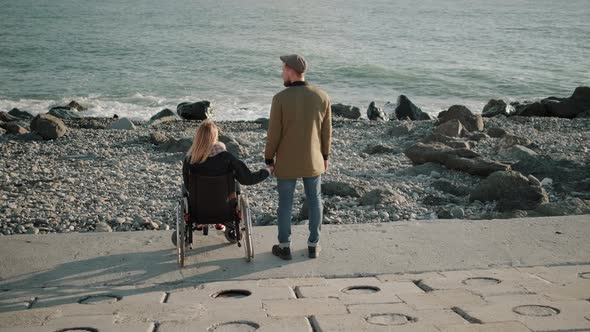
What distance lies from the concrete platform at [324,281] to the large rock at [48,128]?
8.10m

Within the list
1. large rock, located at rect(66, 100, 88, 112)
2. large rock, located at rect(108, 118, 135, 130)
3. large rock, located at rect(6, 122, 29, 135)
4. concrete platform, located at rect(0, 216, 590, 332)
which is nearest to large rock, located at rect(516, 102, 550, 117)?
large rock, located at rect(108, 118, 135, 130)

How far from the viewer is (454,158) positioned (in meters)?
10.4

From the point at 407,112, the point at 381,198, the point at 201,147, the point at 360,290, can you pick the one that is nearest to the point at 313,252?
the point at 360,290

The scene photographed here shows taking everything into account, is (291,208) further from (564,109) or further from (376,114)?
(376,114)

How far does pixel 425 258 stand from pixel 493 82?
2850 centimetres

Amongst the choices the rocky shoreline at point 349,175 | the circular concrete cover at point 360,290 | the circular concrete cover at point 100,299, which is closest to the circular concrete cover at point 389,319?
the circular concrete cover at point 360,290

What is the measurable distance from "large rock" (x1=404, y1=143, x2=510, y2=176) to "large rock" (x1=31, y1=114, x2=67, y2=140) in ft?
21.7

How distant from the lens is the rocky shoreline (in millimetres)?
7918

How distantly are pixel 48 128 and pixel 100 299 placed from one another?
9.87 meters

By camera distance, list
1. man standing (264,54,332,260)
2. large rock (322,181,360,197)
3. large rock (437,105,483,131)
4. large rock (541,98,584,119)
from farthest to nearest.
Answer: large rock (541,98,584,119), large rock (437,105,483,131), large rock (322,181,360,197), man standing (264,54,332,260)

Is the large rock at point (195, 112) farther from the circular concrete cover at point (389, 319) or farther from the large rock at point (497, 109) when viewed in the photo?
the circular concrete cover at point (389, 319)

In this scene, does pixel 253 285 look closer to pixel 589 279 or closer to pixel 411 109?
pixel 589 279

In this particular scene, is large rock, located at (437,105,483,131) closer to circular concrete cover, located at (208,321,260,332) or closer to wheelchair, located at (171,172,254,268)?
wheelchair, located at (171,172,254,268)

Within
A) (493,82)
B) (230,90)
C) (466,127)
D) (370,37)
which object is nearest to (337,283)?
(466,127)
